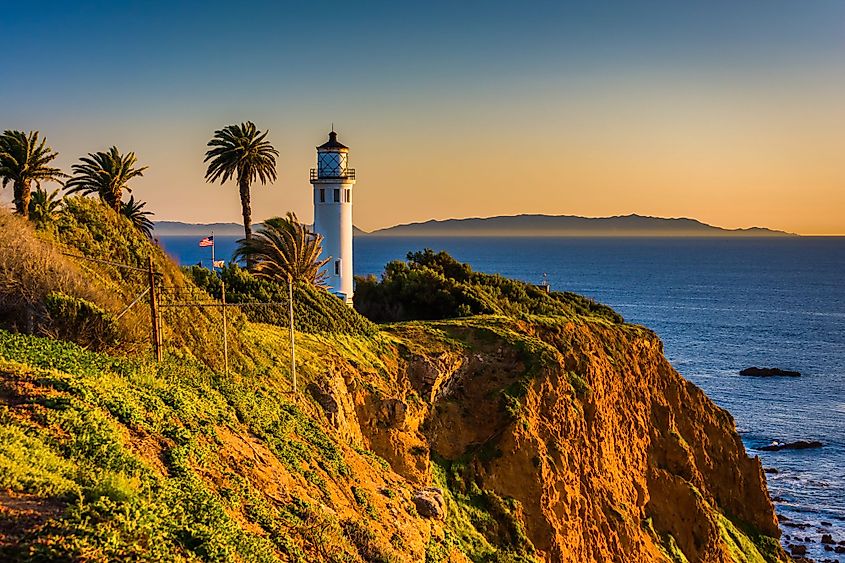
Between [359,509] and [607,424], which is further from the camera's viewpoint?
[607,424]

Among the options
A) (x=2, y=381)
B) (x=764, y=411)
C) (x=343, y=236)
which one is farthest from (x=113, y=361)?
(x=764, y=411)

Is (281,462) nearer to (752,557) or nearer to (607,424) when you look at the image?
(607,424)

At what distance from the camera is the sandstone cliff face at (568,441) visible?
25391mm

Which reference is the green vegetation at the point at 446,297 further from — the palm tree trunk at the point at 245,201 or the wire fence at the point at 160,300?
the wire fence at the point at 160,300

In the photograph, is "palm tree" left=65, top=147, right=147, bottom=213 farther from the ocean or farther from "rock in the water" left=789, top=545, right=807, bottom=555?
"rock in the water" left=789, top=545, right=807, bottom=555

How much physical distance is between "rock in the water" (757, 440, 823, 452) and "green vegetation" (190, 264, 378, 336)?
142ft

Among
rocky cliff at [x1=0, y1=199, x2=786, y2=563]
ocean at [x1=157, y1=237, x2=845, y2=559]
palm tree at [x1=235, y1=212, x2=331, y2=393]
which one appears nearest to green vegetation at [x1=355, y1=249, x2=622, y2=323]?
rocky cliff at [x1=0, y1=199, x2=786, y2=563]

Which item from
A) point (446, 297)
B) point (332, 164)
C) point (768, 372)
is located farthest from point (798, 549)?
point (768, 372)

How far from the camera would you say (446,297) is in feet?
129

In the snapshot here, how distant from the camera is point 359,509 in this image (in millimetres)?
15742

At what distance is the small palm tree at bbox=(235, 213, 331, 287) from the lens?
38.5m

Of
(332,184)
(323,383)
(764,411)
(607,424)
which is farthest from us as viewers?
(764,411)

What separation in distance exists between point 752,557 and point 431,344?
20050 mm

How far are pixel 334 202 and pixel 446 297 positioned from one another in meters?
15.3
